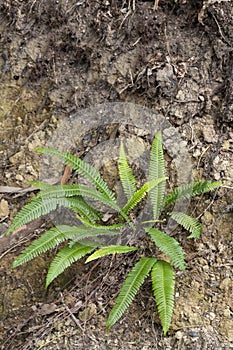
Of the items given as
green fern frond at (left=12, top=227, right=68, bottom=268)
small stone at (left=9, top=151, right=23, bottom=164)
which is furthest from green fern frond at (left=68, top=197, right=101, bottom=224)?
small stone at (left=9, top=151, right=23, bottom=164)

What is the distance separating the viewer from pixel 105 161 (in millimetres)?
3811

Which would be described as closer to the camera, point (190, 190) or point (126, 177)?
point (190, 190)

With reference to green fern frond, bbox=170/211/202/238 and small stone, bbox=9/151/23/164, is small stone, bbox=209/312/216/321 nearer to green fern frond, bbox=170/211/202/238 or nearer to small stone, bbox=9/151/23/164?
green fern frond, bbox=170/211/202/238

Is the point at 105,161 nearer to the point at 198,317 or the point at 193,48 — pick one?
the point at 193,48

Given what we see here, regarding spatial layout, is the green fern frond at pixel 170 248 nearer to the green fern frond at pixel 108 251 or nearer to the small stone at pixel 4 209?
the green fern frond at pixel 108 251

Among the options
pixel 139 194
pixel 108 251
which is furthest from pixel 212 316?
pixel 139 194

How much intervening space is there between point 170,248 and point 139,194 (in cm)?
49

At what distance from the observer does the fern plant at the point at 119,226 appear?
296 cm

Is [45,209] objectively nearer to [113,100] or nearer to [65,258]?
[65,258]

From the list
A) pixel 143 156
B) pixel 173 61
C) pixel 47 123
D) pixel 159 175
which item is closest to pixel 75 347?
pixel 159 175

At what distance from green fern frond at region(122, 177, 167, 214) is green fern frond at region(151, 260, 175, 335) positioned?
20.9 inches

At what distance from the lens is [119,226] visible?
3410mm

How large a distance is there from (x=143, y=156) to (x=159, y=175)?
1.40 feet

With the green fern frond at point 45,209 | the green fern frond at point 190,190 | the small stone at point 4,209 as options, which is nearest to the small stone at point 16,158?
the small stone at point 4,209
